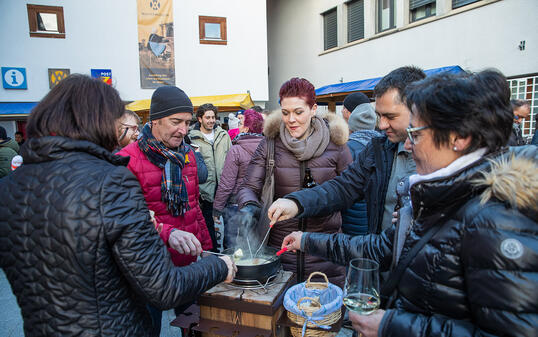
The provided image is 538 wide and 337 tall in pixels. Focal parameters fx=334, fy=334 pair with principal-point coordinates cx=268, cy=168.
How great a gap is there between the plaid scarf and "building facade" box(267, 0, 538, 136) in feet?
22.3

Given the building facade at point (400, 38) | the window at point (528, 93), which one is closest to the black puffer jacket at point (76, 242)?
the building facade at point (400, 38)

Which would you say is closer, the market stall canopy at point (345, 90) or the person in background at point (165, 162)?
the person in background at point (165, 162)

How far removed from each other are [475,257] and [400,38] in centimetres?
1221

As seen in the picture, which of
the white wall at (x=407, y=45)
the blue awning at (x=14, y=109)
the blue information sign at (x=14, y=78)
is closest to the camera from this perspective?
the white wall at (x=407, y=45)

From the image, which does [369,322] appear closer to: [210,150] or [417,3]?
[210,150]

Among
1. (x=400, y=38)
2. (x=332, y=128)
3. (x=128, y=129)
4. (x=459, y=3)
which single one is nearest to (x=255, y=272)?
(x=332, y=128)

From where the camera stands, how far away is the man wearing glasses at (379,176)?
2.17 metres

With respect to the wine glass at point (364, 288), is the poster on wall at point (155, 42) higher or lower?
higher

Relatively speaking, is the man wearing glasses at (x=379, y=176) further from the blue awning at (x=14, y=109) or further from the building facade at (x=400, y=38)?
the blue awning at (x=14, y=109)

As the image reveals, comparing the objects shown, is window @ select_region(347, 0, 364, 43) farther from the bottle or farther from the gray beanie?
the bottle

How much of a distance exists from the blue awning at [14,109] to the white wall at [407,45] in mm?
11648

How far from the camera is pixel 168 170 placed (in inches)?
98.4

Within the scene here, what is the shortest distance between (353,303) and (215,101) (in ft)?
38.0

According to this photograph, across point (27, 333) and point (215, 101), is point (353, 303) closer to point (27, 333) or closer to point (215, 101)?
point (27, 333)
